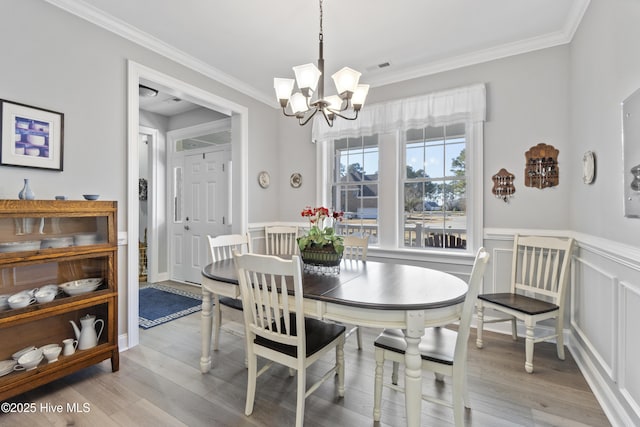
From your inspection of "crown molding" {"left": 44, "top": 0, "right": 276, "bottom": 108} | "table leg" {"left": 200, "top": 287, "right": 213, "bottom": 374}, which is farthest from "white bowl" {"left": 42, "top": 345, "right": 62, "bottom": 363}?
"crown molding" {"left": 44, "top": 0, "right": 276, "bottom": 108}

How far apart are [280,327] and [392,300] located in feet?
2.14

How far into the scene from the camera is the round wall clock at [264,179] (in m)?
4.09

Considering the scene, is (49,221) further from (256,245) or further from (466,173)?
(466,173)

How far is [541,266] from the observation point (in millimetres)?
2629

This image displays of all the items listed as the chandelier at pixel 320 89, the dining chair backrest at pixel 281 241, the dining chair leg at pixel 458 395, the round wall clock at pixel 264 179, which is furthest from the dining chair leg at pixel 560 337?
the round wall clock at pixel 264 179

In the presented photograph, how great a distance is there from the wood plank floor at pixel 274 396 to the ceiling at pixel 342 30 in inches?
110

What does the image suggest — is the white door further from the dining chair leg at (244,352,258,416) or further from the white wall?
the dining chair leg at (244,352,258,416)

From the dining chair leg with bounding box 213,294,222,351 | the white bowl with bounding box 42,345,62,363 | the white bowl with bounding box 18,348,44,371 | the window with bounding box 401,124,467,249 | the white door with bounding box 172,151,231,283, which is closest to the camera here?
the white bowl with bounding box 18,348,44,371

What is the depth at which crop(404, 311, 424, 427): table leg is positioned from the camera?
4.67 feet

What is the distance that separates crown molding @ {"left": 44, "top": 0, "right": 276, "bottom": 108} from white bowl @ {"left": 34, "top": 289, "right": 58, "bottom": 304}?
2.09 meters

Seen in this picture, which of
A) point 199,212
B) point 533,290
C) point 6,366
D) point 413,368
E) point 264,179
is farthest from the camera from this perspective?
point 199,212

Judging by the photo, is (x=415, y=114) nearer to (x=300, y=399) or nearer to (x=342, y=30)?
(x=342, y=30)

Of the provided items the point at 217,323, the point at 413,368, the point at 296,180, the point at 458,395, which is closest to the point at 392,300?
the point at 413,368

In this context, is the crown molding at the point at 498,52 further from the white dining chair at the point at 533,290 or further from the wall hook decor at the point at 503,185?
the white dining chair at the point at 533,290
